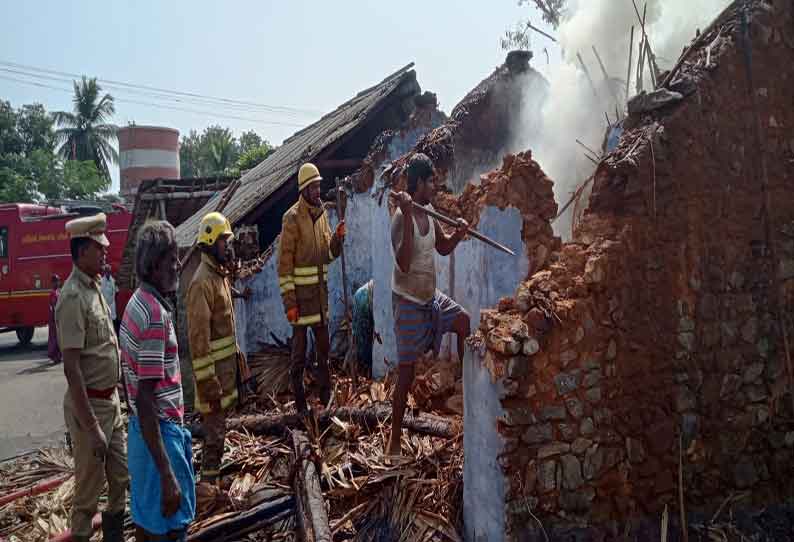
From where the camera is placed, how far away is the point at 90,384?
4.05 m

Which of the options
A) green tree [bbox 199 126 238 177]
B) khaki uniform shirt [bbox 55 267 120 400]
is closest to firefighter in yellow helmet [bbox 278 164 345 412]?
khaki uniform shirt [bbox 55 267 120 400]

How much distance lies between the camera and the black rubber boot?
418cm

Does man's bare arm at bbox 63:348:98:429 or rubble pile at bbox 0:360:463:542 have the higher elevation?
man's bare arm at bbox 63:348:98:429

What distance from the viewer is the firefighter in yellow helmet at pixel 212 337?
451cm

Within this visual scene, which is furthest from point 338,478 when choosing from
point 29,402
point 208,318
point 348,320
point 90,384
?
point 29,402

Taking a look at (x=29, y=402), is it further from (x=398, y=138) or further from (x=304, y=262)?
(x=398, y=138)

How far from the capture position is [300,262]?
5926 millimetres

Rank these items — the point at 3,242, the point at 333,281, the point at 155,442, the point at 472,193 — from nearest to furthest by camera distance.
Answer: the point at 155,442, the point at 472,193, the point at 333,281, the point at 3,242

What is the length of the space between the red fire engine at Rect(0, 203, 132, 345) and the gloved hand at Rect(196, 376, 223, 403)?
44.2ft

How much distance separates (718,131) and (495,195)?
1923mm

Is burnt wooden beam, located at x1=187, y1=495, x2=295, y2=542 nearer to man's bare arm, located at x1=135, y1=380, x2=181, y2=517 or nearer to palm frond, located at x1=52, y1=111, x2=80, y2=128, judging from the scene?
man's bare arm, located at x1=135, y1=380, x2=181, y2=517

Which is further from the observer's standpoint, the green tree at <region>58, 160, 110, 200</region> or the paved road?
the green tree at <region>58, 160, 110, 200</region>

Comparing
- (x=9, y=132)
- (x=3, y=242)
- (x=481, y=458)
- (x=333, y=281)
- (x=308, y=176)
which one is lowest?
(x=481, y=458)

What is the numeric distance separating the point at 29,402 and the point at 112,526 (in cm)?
720
